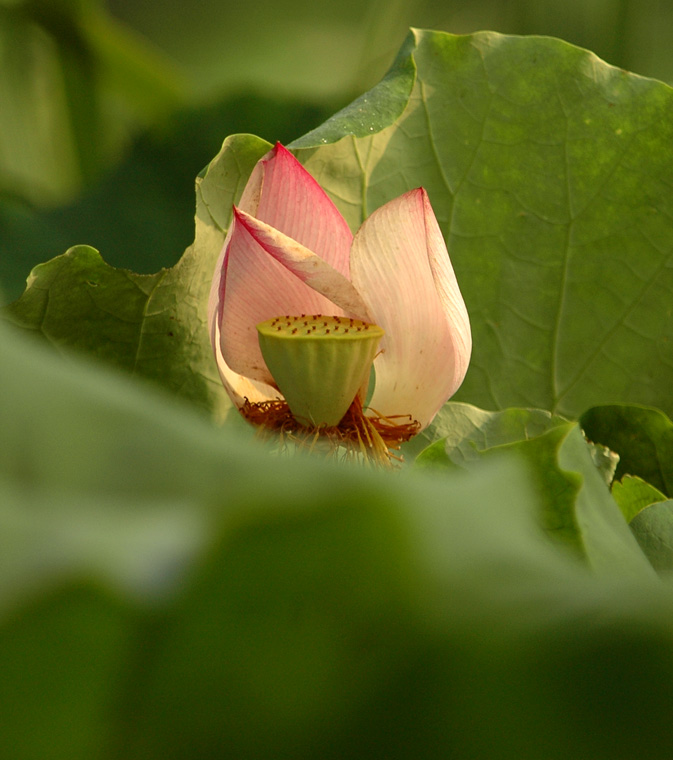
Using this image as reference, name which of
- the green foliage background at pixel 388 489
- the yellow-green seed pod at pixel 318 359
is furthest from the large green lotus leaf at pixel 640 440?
the yellow-green seed pod at pixel 318 359

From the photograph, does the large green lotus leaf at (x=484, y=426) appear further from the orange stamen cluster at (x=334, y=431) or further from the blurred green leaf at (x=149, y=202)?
the blurred green leaf at (x=149, y=202)

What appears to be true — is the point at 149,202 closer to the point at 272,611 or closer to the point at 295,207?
the point at 295,207

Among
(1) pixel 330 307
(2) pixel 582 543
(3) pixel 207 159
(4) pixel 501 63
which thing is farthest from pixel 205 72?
(2) pixel 582 543

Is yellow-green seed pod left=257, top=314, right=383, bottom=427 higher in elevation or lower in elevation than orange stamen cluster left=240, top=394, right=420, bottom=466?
higher

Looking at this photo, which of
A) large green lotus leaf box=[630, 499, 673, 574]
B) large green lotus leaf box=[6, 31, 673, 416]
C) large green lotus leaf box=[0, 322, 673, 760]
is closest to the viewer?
large green lotus leaf box=[0, 322, 673, 760]

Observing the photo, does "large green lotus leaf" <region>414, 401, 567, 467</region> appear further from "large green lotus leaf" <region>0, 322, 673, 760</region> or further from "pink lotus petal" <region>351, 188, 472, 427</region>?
"large green lotus leaf" <region>0, 322, 673, 760</region>

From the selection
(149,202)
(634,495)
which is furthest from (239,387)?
(149,202)

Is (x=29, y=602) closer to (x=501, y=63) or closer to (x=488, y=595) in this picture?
(x=488, y=595)

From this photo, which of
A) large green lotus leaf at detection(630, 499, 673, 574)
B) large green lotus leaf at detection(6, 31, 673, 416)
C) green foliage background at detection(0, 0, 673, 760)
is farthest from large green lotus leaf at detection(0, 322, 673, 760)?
large green lotus leaf at detection(6, 31, 673, 416)
